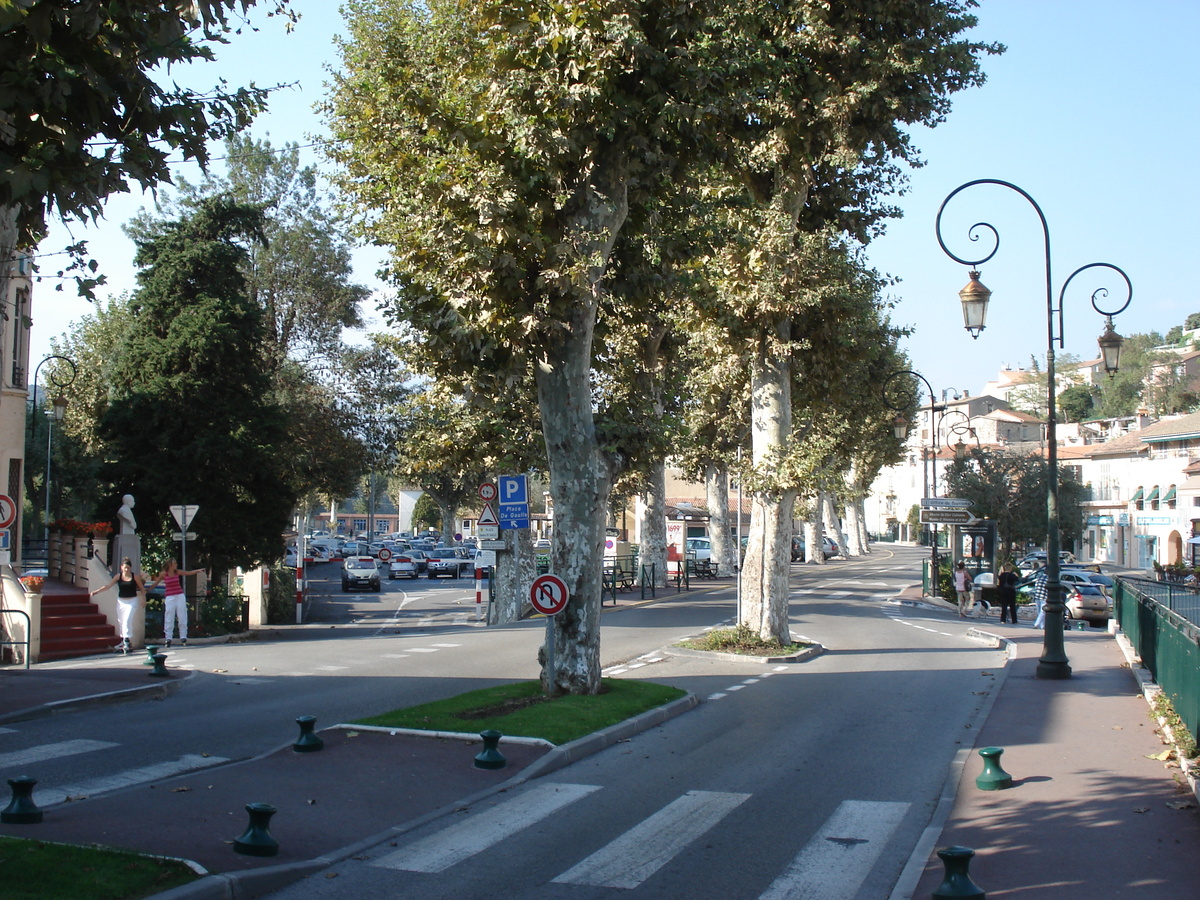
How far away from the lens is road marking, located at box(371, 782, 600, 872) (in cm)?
732

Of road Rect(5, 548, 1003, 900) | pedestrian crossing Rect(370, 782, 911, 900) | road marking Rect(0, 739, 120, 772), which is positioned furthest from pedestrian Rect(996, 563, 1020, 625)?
road marking Rect(0, 739, 120, 772)

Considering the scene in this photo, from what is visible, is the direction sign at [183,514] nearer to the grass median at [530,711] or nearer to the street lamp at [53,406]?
the street lamp at [53,406]

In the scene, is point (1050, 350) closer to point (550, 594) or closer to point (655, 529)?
point (550, 594)

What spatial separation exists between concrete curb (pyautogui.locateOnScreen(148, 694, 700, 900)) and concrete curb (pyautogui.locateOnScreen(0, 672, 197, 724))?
4.07 metres

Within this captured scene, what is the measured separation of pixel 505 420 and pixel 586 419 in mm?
12908

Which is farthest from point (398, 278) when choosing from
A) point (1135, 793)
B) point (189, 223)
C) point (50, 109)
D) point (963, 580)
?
point (963, 580)

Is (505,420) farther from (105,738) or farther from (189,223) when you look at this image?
(105,738)

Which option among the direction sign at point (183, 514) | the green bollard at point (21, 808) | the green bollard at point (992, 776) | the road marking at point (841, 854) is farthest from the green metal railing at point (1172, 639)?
the direction sign at point (183, 514)

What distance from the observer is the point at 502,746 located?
424 inches

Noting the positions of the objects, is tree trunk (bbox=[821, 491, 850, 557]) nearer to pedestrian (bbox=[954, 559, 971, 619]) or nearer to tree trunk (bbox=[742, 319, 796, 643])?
pedestrian (bbox=[954, 559, 971, 619])

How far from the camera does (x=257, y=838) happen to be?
7.00 m

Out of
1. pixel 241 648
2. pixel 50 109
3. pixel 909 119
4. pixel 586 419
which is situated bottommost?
pixel 241 648

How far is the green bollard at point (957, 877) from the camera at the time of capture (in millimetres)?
6113

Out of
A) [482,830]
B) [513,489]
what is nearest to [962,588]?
[513,489]
